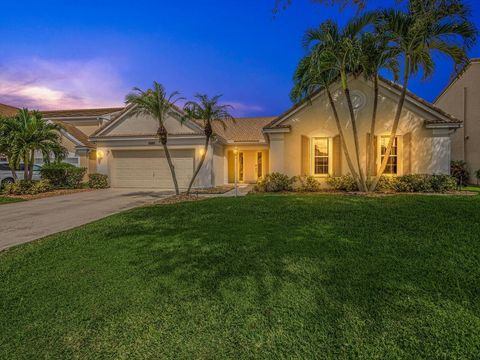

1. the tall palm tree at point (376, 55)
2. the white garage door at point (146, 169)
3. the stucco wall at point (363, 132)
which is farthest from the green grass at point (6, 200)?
the tall palm tree at point (376, 55)

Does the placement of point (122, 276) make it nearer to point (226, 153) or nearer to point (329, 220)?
point (329, 220)

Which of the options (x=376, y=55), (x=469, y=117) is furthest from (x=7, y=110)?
(x=469, y=117)

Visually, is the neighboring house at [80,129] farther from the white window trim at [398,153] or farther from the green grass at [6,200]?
the white window trim at [398,153]

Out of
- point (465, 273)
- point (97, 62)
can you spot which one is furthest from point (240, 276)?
point (97, 62)

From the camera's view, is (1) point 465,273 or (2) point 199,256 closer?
(1) point 465,273

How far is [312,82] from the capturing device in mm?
12031

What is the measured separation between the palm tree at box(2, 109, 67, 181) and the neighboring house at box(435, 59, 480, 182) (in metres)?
25.4

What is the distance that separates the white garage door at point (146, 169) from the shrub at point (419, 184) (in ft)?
38.2

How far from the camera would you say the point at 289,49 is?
476 inches

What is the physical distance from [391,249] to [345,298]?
1.94m

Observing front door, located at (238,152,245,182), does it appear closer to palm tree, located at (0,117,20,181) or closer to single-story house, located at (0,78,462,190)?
single-story house, located at (0,78,462,190)

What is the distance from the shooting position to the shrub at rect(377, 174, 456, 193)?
11953mm

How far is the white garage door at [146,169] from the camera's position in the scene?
1784cm

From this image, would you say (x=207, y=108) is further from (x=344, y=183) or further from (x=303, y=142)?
(x=344, y=183)
